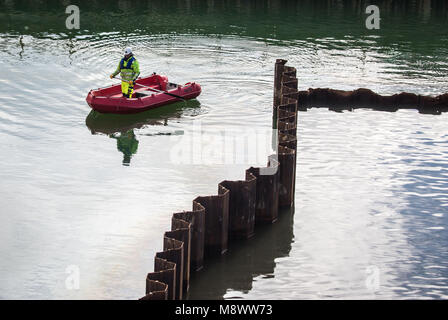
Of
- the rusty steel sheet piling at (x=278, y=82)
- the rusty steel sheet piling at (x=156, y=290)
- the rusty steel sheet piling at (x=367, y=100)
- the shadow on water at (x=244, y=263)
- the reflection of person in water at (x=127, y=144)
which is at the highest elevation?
the rusty steel sheet piling at (x=278, y=82)

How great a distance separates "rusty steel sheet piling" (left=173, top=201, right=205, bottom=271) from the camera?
745 inches

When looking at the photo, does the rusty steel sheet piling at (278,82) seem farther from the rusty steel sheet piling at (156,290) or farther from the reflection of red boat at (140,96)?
the rusty steel sheet piling at (156,290)

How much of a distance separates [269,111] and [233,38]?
15.5m

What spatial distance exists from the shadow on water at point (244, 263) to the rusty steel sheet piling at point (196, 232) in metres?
0.28

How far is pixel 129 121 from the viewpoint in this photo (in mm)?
32844

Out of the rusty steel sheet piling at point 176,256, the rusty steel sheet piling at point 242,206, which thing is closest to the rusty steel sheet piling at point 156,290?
the rusty steel sheet piling at point 176,256

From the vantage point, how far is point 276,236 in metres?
22.0

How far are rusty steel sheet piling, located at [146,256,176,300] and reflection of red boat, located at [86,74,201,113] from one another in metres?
15.9

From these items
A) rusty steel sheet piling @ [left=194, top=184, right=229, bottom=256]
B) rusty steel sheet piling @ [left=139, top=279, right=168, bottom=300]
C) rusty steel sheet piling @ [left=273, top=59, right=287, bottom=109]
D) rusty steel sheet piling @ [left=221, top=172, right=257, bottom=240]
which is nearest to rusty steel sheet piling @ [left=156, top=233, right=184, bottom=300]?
rusty steel sheet piling @ [left=139, top=279, right=168, bottom=300]

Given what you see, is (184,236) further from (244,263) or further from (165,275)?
(244,263)

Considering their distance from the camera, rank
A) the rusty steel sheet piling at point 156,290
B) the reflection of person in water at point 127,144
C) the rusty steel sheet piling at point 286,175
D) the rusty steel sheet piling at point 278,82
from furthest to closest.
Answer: the rusty steel sheet piling at point 278,82 → the reflection of person in water at point 127,144 → the rusty steel sheet piling at point 286,175 → the rusty steel sheet piling at point 156,290

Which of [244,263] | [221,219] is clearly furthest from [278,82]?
[221,219]

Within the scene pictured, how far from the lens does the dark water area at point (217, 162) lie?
19.9 m

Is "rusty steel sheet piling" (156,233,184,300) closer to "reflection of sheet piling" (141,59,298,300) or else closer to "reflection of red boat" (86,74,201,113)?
"reflection of sheet piling" (141,59,298,300)
